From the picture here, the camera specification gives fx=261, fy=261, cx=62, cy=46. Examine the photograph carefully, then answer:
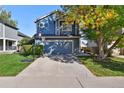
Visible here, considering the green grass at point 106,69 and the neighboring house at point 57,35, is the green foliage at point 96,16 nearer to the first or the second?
the green grass at point 106,69

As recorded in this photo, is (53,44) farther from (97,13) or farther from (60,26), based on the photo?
(97,13)

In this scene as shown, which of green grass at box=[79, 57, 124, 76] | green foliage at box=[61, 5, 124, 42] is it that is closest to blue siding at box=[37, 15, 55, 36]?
green foliage at box=[61, 5, 124, 42]

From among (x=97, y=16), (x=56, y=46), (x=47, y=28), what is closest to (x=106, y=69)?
(x=97, y=16)

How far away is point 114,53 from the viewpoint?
108 ft

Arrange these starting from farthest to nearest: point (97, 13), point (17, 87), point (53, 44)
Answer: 1. point (53, 44)
2. point (97, 13)
3. point (17, 87)

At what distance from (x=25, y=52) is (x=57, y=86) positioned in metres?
21.2

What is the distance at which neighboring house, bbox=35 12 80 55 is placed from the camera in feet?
104

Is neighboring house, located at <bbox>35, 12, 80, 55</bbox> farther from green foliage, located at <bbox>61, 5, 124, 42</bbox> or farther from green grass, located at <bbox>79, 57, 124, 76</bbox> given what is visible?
green grass, located at <bbox>79, 57, 124, 76</bbox>

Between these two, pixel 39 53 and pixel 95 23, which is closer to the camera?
pixel 95 23

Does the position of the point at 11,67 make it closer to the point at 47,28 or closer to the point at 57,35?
the point at 57,35

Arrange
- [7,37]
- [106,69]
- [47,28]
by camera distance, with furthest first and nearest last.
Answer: [7,37]
[47,28]
[106,69]

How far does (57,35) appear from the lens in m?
31.9

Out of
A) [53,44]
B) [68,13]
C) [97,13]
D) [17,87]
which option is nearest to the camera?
[17,87]
